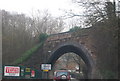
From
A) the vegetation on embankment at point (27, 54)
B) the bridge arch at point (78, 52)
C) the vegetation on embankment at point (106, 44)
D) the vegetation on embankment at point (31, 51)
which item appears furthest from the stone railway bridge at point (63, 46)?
the vegetation on embankment at point (106, 44)

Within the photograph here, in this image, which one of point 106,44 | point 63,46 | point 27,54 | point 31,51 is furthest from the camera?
point 63,46

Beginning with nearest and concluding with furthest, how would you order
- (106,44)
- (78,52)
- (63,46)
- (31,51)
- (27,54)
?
(106,44) < (27,54) < (31,51) < (63,46) < (78,52)

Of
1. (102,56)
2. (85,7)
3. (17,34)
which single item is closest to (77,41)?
(17,34)

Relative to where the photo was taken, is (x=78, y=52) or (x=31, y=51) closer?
(x=31, y=51)

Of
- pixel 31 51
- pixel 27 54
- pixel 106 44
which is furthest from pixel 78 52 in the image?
pixel 106 44

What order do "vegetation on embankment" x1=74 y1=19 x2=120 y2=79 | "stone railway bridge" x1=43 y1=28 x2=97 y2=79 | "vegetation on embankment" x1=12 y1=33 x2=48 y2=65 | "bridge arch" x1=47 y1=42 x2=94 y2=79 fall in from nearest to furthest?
"vegetation on embankment" x1=74 y1=19 x2=120 y2=79 < "bridge arch" x1=47 y1=42 x2=94 y2=79 < "stone railway bridge" x1=43 y1=28 x2=97 y2=79 < "vegetation on embankment" x1=12 y1=33 x2=48 y2=65

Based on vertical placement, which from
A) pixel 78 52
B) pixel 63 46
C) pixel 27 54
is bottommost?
pixel 27 54

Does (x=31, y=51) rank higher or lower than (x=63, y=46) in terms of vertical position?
lower

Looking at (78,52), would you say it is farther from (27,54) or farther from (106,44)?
(106,44)

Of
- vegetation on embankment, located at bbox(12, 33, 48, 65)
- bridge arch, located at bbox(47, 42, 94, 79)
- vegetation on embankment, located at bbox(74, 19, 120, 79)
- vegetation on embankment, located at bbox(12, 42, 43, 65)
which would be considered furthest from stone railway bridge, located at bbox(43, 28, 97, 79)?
vegetation on embankment, located at bbox(74, 19, 120, 79)

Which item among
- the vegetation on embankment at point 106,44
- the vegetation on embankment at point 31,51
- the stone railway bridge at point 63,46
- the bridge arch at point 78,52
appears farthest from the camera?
the vegetation on embankment at point 31,51

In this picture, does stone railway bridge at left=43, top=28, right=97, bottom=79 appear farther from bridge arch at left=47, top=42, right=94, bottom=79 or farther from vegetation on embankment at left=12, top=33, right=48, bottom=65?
vegetation on embankment at left=12, top=33, right=48, bottom=65

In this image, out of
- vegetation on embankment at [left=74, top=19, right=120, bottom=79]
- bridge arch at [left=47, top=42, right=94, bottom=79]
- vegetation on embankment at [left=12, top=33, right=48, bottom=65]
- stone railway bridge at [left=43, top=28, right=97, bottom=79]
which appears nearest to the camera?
vegetation on embankment at [left=74, top=19, right=120, bottom=79]

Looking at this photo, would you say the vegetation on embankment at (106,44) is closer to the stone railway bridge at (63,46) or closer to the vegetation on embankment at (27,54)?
the stone railway bridge at (63,46)
